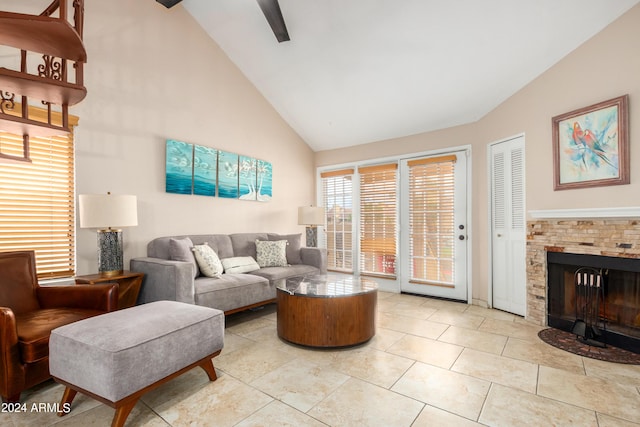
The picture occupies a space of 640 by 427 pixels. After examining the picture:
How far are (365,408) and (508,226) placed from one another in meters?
2.95

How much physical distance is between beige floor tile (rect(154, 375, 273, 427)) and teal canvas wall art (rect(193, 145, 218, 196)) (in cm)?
245

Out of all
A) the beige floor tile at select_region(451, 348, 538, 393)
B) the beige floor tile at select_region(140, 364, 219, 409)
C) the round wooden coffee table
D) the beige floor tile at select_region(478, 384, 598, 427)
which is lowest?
the beige floor tile at select_region(451, 348, 538, 393)

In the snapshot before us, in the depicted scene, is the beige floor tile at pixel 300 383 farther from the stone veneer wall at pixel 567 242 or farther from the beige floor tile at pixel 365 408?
the stone veneer wall at pixel 567 242

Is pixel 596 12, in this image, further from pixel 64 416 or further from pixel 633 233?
pixel 64 416

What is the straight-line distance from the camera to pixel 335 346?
265 centimetres

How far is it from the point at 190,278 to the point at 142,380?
1.24 meters

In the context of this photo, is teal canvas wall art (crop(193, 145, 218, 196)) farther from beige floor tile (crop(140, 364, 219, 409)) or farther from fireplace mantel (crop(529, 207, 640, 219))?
fireplace mantel (crop(529, 207, 640, 219))

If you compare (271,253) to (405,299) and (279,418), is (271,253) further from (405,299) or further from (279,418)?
(279,418)

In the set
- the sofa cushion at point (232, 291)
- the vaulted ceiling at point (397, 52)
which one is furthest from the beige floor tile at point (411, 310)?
the vaulted ceiling at point (397, 52)

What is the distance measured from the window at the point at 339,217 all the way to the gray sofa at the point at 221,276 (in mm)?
1063

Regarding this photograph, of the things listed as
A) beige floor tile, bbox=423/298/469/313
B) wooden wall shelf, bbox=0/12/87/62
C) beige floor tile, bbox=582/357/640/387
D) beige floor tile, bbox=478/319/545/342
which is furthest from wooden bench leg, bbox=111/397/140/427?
beige floor tile, bbox=423/298/469/313

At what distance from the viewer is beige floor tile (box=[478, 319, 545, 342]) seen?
3.02m

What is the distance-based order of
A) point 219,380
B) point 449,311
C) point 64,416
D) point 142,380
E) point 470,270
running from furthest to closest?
point 470,270, point 449,311, point 219,380, point 64,416, point 142,380

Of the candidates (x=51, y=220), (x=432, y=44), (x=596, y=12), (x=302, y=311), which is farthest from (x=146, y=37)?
(x=596, y=12)
